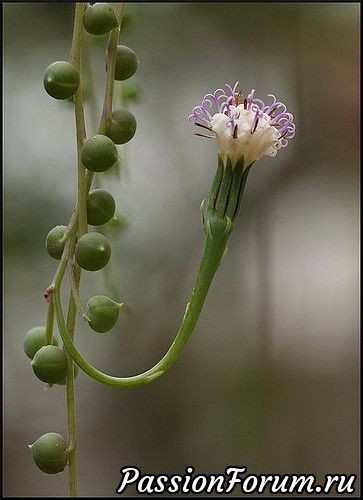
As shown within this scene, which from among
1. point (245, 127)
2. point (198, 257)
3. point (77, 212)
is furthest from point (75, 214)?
point (198, 257)

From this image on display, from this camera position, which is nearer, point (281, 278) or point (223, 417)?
point (223, 417)

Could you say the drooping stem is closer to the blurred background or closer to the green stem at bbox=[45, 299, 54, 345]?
the green stem at bbox=[45, 299, 54, 345]

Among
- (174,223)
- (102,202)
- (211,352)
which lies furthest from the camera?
(211,352)

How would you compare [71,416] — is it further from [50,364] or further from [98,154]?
[98,154]

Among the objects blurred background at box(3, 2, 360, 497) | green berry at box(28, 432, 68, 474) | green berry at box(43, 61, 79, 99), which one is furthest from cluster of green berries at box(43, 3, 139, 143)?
blurred background at box(3, 2, 360, 497)

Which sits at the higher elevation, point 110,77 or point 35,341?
point 110,77

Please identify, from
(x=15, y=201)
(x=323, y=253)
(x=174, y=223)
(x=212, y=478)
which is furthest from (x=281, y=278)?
(x=212, y=478)

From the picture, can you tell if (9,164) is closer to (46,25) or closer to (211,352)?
(46,25)

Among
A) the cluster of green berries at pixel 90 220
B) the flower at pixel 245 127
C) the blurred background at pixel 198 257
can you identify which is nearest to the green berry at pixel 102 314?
the cluster of green berries at pixel 90 220
